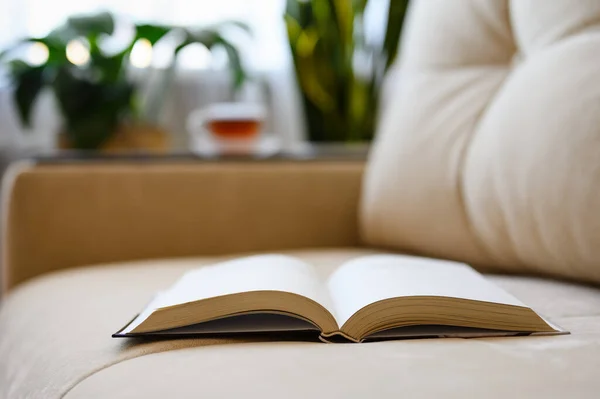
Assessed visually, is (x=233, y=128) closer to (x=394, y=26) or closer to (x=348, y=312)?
(x=394, y=26)

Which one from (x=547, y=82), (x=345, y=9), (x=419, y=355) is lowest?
(x=419, y=355)

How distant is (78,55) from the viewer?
6.03 feet

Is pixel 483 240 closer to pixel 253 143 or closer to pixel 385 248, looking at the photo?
pixel 385 248

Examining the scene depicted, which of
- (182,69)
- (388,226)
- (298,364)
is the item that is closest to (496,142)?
(388,226)

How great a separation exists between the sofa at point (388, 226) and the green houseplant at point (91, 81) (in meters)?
0.43

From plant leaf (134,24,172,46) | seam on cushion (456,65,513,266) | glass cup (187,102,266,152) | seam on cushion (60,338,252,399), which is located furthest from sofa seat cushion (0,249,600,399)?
plant leaf (134,24,172,46)

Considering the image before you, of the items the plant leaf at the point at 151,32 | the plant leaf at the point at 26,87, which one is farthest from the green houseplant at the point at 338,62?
the plant leaf at the point at 26,87

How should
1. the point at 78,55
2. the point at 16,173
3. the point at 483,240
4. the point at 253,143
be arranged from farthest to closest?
the point at 78,55 < the point at 253,143 < the point at 16,173 < the point at 483,240

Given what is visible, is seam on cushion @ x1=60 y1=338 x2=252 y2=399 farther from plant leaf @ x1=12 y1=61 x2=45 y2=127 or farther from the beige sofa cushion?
plant leaf @ x1=12 y1=61 x2=45 y2=127

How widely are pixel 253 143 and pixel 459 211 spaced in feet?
1.79

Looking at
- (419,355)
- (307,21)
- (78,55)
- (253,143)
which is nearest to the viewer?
(419,355)

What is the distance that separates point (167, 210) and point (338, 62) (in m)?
0.86

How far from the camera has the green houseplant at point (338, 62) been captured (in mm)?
1936

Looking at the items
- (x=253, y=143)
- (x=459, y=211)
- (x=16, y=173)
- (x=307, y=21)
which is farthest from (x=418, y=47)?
(x=307, y=21)
